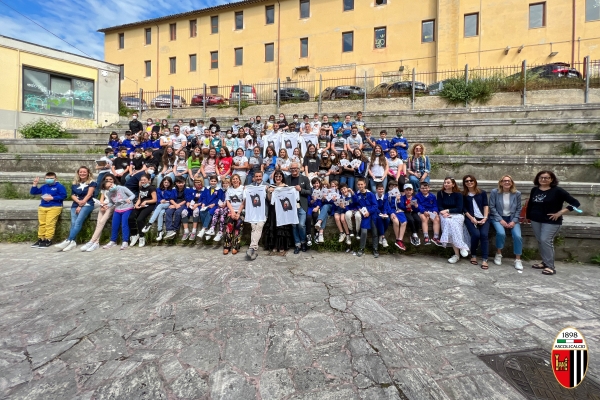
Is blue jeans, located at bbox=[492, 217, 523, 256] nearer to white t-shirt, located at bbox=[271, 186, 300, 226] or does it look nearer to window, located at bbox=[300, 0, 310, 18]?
white t-shirt, located at bbox=[271, 186, 300, 226]

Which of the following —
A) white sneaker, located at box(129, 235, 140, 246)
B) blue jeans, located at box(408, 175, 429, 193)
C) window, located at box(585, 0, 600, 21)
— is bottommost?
white sneaker, located at box(129, 235, 140, 246)

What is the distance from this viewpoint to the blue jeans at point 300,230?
649 centimetres

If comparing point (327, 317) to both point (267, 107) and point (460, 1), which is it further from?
point (460, 1)

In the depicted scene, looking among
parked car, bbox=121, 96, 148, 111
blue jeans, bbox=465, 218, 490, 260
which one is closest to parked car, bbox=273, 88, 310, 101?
parked car, bbox=121, 96, 148, 111

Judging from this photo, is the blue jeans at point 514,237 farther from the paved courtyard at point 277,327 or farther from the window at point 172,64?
the window at point 172,64

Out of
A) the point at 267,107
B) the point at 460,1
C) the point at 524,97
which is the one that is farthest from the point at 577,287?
the point at 460,1

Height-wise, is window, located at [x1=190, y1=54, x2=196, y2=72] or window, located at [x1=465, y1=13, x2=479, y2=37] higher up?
window, located at [x1=190, y1=54, x2=196, y2=72]

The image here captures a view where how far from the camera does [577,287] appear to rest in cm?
439

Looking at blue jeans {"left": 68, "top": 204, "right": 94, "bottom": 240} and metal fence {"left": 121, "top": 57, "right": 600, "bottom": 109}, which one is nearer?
blue jeans {"left": 68, "top": 204, "right": 94, "bottom": 240}

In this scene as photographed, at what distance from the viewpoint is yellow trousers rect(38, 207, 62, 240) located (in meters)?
6.93

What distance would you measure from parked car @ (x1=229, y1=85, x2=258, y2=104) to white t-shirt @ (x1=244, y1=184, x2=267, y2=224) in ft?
51.3

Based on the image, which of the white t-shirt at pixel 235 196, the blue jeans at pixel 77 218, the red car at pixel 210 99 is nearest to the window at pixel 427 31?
the red car at pixel 210 99

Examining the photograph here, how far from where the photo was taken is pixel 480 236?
570cm

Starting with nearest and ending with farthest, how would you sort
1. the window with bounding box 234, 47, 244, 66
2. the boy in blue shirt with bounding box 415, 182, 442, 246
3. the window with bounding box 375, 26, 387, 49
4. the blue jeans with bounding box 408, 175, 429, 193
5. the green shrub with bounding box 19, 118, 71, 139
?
the boy in blue shirt with bounding box 415, 182, 442, 246, the blue jeans with bounding box 408, 175, 429, 193, the green shrub with bounding box 19, 118, 71, 139, the window with bounding box 375, 26, 387, 49, the window with bounding box 234, 47, 244, 66
